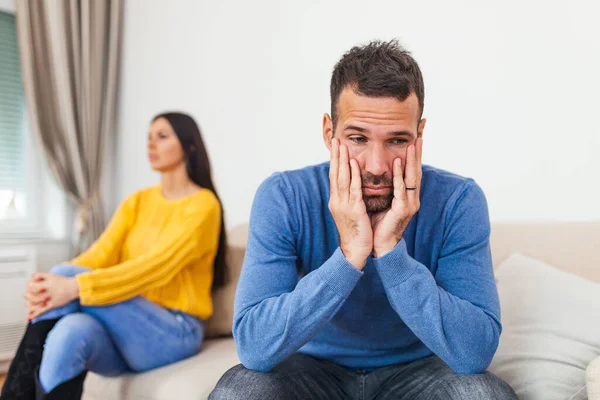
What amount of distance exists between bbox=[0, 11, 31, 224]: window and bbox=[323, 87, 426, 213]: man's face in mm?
2555

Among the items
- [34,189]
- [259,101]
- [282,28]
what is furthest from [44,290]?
[34,189]

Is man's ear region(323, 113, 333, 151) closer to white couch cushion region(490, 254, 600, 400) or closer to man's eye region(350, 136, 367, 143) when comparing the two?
man's eye region(350, 136, 367, 143)

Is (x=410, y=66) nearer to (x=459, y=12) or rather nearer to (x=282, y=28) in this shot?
(x=459, y=12)

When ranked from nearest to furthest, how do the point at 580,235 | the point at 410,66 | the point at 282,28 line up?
the point at 410,66
the point at 580,235
the point at 282,28

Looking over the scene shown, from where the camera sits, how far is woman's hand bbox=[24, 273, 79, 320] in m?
1.64

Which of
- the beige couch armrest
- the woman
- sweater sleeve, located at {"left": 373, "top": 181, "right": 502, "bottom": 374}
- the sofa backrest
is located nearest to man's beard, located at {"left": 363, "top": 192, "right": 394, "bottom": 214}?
sweater sleeve, located at {"left": 373, "top": 181, "right": 502, "bottom": 374}

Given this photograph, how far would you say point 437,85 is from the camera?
208cm

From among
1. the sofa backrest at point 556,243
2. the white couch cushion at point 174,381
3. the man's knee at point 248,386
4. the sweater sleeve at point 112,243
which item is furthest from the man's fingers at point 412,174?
the sweater sleeve at point 112,243

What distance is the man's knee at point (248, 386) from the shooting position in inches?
42.3

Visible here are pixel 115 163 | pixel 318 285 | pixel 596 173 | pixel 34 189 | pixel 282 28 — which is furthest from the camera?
pixel 115 163

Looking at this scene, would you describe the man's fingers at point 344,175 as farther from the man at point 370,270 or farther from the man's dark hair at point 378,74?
the man's dark hair at point 378,74

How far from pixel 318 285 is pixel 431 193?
1.29 ft

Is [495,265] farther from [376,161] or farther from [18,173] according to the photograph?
[18,173]

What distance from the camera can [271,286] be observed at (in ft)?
3.88
